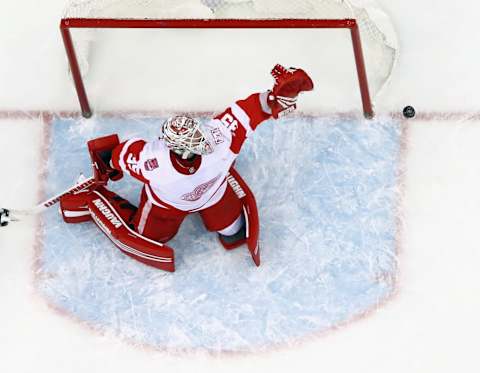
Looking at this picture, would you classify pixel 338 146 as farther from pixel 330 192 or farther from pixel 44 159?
pixel 44 159

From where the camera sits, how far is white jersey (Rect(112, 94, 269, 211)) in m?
3.38

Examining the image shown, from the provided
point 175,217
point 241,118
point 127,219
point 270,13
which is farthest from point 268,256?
point 270,13

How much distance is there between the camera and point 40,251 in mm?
3990

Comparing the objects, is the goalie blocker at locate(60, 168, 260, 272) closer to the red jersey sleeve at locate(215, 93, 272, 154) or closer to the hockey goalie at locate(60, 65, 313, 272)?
the hockey goalie at locate(60, 65, 313, 272)

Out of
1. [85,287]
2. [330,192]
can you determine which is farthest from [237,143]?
[85,287]

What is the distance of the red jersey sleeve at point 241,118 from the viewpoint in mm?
3490

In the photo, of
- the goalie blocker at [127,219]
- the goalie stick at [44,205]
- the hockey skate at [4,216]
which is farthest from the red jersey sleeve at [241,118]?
the hockey skate at [4,216]

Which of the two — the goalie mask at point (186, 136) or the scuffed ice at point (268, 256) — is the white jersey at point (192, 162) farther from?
the scuffed ice at point (268, 256)

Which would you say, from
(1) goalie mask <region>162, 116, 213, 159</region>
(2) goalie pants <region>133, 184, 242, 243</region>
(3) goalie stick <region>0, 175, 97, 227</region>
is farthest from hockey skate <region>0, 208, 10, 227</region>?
(1) goalie mask <region>162, 116, 213, 159</region>

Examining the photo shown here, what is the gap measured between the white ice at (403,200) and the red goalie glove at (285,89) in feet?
2.30

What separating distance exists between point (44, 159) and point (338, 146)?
1243mm

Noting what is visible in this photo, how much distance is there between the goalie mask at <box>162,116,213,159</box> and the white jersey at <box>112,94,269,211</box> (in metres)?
0.08

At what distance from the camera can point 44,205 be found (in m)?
3.93

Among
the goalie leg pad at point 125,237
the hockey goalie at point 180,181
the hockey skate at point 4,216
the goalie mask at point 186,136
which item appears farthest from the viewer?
the hockey skate at point 4,216
